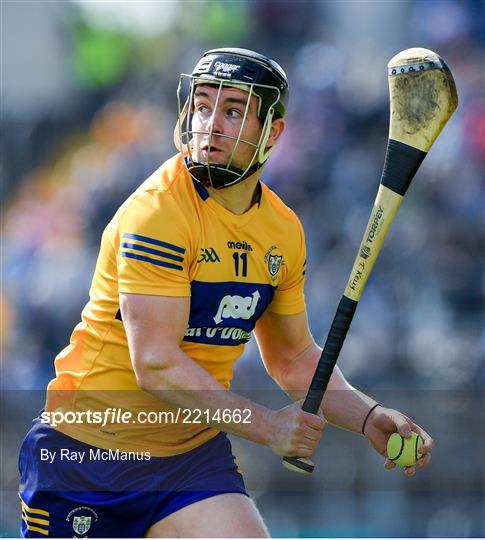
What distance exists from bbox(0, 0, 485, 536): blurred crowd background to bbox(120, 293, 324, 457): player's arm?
11.4 feet

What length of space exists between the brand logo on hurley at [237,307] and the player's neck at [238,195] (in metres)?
0.30

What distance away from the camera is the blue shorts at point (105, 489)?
3414 millimetres

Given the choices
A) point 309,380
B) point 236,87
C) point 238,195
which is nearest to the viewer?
point 236,87

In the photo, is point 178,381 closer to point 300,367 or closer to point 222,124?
point 300,367

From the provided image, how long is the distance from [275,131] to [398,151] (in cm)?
47

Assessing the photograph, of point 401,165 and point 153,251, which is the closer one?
point 153,251

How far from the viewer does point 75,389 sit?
11.6 feet

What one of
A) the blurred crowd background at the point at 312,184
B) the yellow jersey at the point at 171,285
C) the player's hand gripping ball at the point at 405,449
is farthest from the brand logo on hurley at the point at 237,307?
the blurred crowd background at the point at 312,184

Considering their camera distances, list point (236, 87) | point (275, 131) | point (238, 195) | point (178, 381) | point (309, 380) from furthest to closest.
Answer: point (309, 380) → point (275, 131) → point (238, 195) → point (236, 87) → point (178, 381)

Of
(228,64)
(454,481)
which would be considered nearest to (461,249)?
(454,481)

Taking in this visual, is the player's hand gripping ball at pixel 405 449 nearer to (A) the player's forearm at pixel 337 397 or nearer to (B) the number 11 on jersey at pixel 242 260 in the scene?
(A) the player's forearm at pixel 337 397

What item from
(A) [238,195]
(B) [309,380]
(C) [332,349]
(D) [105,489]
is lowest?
(D) [105,489]

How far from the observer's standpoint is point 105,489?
344 centimetres

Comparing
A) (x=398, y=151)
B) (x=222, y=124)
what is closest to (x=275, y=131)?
(x=222, y=124)
